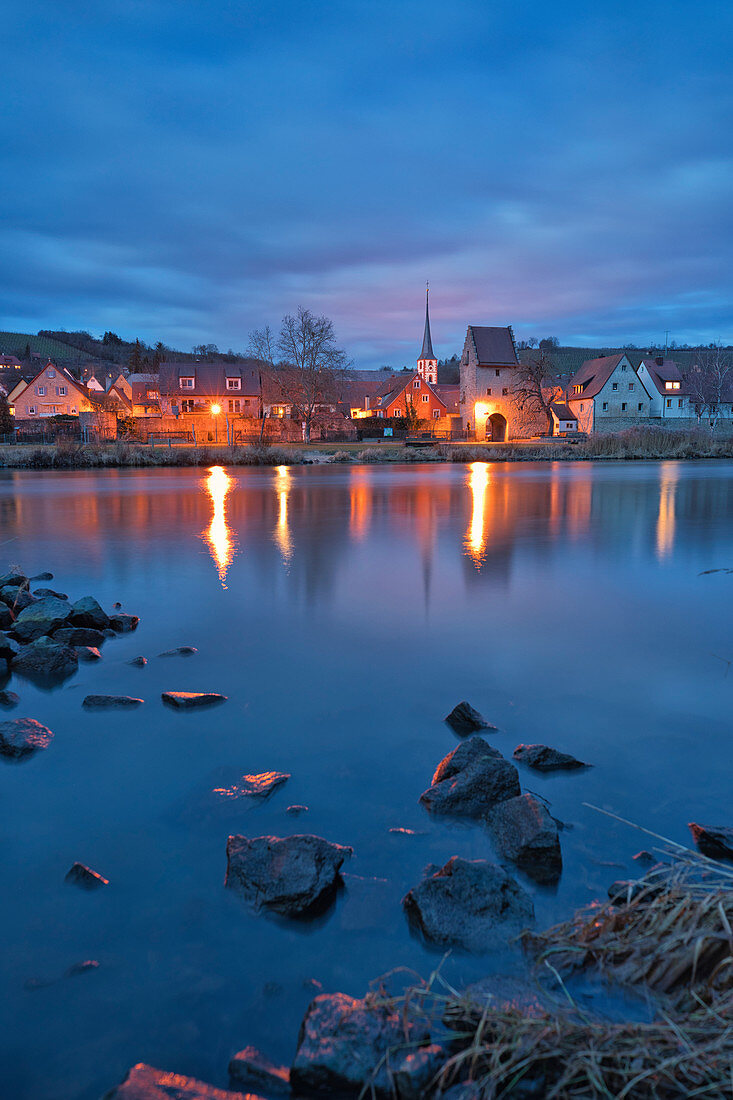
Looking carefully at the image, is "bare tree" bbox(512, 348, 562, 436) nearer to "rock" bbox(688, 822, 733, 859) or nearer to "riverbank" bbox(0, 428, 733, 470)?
"riverbank" bbox(0, 428, 733, 470)

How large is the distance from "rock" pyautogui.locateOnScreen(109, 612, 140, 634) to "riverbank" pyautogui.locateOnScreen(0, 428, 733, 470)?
33.6 meters

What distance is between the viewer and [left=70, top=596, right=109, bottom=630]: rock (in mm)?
6469

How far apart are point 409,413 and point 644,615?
A: 7325 centimetres

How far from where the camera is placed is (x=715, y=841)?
294 cm

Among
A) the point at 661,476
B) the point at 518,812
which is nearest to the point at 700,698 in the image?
the point at 518,812

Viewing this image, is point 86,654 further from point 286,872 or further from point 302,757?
point 286,872

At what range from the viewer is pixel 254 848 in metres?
2.91

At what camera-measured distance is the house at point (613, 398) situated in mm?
69500

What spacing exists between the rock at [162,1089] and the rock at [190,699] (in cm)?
276

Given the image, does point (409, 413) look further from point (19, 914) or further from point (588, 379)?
point (19, 914)

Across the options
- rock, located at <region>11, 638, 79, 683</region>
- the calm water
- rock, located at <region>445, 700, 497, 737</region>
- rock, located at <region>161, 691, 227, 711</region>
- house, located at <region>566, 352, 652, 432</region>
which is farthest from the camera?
house, located at <region>566, 352, 652, 432</region>

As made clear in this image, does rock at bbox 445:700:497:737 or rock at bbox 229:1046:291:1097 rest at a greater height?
rock at bbox 445:700:497:737

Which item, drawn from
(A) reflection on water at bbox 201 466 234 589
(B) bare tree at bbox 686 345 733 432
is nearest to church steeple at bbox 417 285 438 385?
(B) bare tree at bbox 686 345 733 432

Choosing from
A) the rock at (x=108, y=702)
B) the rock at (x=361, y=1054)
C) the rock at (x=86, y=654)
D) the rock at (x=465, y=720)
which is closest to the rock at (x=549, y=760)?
the rock at (x=465, y=720)
